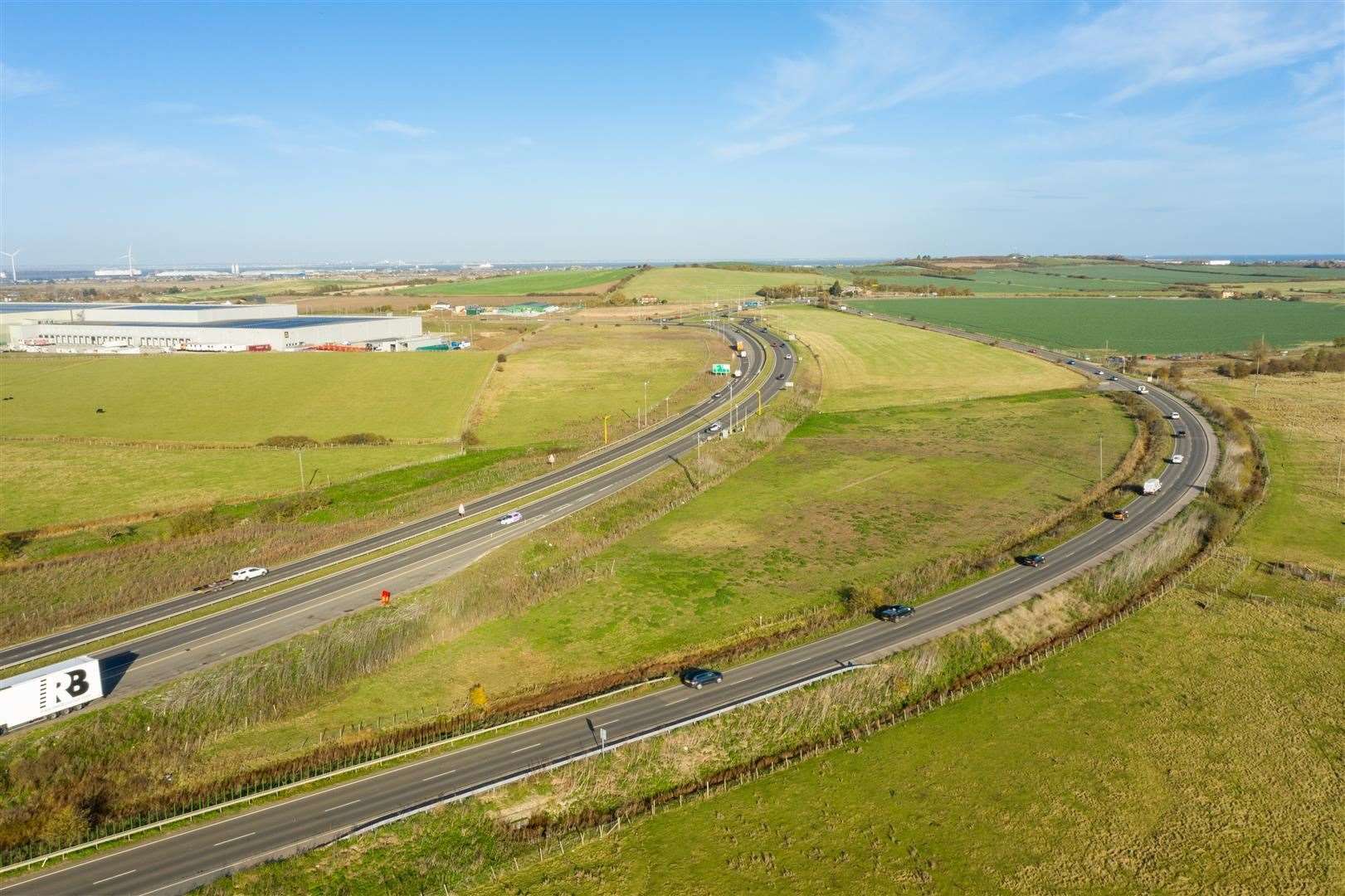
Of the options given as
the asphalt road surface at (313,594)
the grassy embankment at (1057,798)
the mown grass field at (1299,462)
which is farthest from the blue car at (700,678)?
the mown grass field at (1299,462)

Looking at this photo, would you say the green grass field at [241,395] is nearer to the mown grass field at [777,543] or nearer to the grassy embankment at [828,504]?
the grassy embankment at [828,504]

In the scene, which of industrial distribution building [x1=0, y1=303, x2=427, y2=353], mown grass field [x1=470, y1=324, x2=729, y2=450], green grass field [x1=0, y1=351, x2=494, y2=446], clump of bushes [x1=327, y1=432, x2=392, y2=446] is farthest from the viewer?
industrial distribution building [x1=0, y1=303, x2=427, y2=353]

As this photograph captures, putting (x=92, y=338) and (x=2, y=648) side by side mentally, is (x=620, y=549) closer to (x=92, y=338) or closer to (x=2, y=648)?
(x=2, y=648)

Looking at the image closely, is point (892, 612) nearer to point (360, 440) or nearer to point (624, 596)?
point (624, 596)

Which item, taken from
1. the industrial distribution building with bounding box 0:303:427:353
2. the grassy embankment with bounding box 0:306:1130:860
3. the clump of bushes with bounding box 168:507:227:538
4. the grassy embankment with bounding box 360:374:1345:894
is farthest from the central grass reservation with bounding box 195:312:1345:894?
the industrial distribution building with bounding box 0:303:427:353

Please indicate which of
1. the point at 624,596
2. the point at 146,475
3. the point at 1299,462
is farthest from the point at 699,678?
the point at 1299,462

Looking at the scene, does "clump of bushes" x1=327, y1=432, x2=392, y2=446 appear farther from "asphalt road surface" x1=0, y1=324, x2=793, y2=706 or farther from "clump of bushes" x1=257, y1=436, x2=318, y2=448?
"asphalt road surface" x1=0, y1=324, x2=793, y2=706
